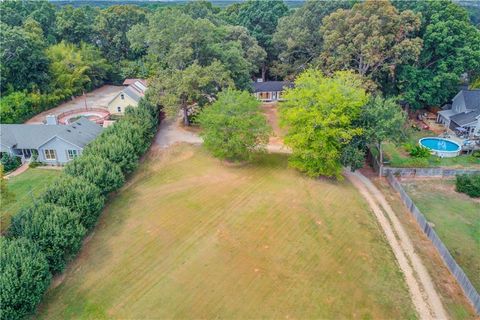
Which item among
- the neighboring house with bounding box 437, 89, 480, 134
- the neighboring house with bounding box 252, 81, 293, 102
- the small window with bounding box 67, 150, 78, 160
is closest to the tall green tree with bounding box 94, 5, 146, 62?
the neighboring house with bounding box 252, 81, 293, 102

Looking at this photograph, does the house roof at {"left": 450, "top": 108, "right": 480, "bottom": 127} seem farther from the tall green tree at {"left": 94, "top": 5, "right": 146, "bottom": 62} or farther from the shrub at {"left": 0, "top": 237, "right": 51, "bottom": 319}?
the tall green tree at {"left": 94, "top": 5, "right": 146, "bottom": 62}

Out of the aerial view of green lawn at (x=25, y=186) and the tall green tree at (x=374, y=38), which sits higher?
the tall green tree at (x=374, y=38)

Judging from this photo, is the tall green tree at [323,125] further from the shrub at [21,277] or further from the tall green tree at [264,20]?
the tall green tree at [264,20]

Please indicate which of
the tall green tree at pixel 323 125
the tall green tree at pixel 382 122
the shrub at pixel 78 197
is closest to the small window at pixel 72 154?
the shrub at pixel 78 197

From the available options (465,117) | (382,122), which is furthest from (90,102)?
(465,117)

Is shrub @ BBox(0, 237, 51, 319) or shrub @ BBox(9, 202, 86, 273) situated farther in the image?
shrub @ BBox(9, 202, 86, 273)

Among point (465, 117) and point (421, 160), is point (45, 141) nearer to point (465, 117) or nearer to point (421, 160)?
point (421, 160)
